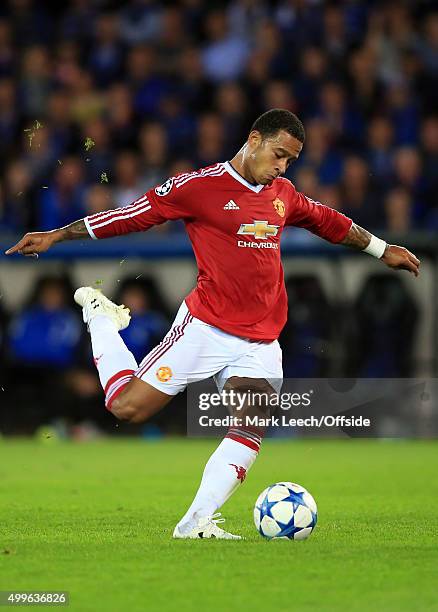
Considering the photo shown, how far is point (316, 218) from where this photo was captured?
7.47 m

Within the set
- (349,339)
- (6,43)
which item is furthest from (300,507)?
(6,43)

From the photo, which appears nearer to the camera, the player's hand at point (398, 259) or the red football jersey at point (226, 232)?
the red football jersey at point (226, 232)

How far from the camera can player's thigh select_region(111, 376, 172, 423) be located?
6.98 meters

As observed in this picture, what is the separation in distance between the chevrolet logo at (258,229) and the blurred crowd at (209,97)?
7319 millimetres

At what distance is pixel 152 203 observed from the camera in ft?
23.2

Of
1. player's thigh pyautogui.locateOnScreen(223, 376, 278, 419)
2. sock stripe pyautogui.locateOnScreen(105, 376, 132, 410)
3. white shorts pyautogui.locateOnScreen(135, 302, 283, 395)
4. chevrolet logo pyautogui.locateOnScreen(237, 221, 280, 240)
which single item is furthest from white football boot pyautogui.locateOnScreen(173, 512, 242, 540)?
chevrolet logo pyautogui.locateOnScreen(237, 221, 280, 240)

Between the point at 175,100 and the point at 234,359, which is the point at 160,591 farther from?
the point at 175,100

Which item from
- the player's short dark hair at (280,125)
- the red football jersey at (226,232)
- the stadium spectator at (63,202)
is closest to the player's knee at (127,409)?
the red football jersey at (226,232)

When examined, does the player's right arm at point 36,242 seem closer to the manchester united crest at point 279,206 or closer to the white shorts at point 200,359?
the white shorts at point 200,359

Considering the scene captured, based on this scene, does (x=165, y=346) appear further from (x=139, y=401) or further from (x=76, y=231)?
(x=76, y=231)

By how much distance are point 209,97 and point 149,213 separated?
10.1 meters

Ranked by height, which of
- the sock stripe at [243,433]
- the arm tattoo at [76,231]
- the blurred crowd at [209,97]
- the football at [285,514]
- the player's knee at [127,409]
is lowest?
the football at [285,514]

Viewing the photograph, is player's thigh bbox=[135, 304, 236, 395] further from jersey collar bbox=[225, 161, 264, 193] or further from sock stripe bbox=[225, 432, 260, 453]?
jersey collar bbox=[225, 161, 264, 193]

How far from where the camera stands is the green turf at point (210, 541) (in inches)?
205
